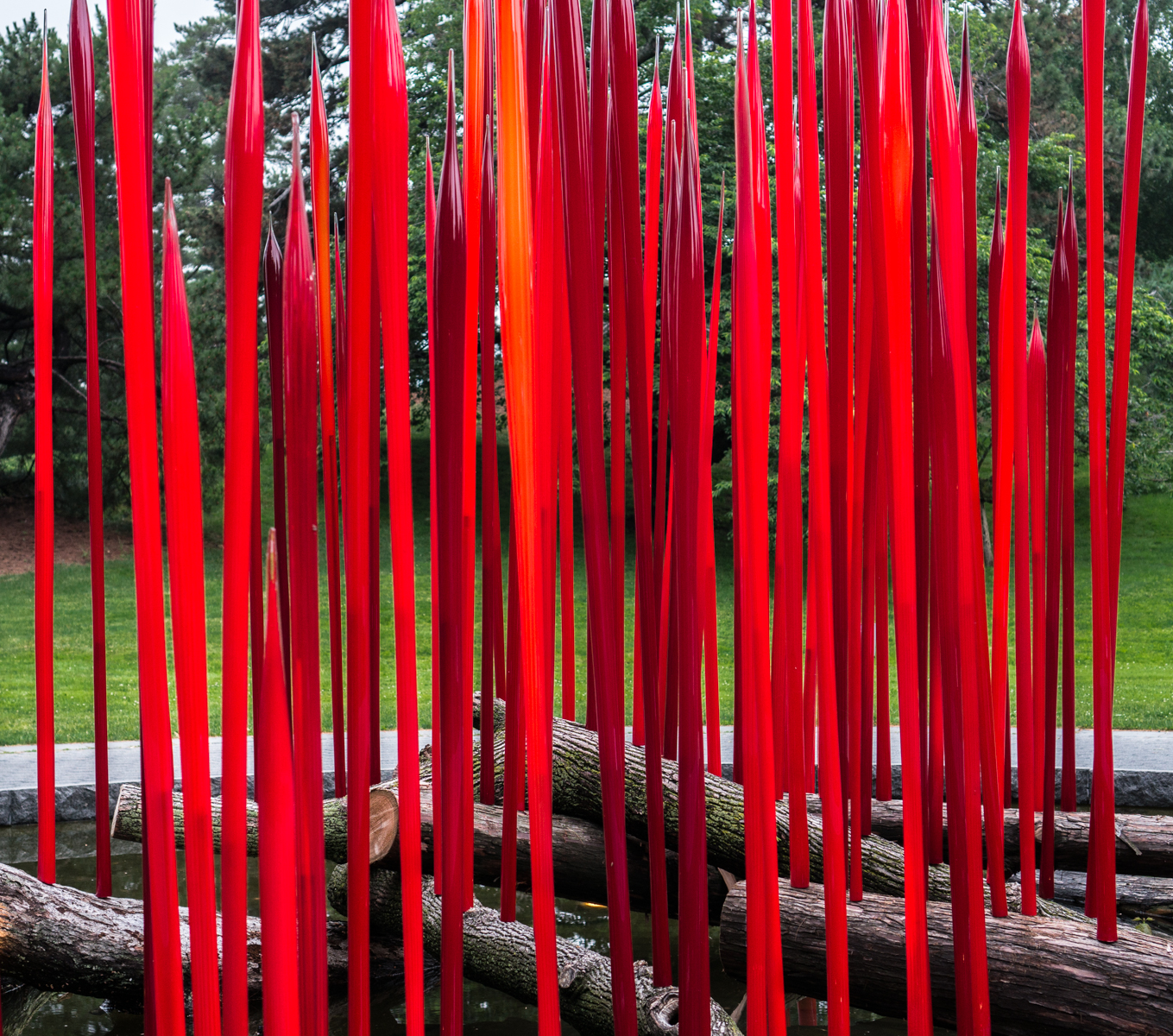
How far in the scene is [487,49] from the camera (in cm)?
77

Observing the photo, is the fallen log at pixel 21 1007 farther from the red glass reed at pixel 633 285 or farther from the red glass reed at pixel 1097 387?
the red glass reed at pixel 1097 387

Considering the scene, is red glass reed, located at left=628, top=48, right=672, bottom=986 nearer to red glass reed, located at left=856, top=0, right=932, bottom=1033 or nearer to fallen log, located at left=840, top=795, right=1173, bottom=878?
red glass reed, located at left=856, top=0, right=932, bottom=1033

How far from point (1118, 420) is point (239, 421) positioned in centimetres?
78

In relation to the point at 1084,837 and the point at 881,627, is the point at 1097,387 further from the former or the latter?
the point at 1084,837

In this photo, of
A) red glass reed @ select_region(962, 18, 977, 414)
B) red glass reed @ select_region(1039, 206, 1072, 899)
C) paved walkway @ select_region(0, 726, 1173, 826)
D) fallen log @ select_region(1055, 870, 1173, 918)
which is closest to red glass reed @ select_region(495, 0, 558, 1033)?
red glass reed @ select_region(962, 18, 977, 414)

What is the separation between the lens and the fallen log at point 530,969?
121 cm

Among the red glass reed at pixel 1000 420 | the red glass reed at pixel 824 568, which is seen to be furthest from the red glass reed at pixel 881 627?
the red glass reed at pixel 824 568

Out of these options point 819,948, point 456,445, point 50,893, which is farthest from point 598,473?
point 50,893

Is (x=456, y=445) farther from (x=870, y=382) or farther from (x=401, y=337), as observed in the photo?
(x=870, y=382)

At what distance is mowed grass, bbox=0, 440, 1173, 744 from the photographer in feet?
16.5

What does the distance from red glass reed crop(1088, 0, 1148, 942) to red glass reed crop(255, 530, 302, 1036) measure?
0.70 metres

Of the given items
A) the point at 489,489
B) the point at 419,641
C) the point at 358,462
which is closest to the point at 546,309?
the point at 358,462

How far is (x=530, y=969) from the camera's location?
1399 mm

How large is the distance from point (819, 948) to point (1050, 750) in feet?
1.14
